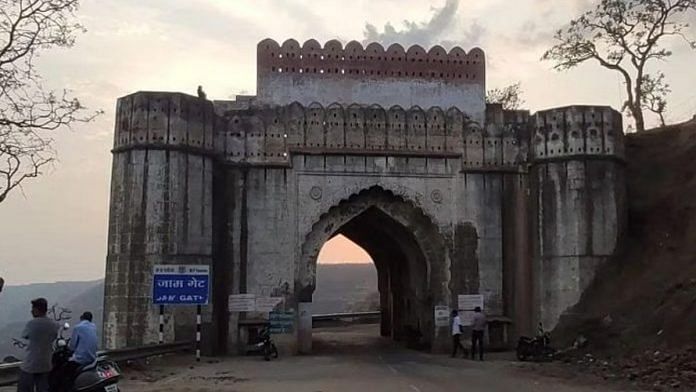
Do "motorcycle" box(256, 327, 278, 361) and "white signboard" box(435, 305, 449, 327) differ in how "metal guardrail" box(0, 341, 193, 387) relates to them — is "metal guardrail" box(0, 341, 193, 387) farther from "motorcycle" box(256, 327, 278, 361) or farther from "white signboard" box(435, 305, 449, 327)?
"white signboard" box(435, 305, 449, 327)

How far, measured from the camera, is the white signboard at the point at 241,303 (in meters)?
18.7

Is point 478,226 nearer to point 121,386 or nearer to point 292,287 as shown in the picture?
point 292,287

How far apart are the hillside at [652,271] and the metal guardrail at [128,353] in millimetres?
9001


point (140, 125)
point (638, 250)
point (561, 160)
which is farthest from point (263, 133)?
point (638, 250)

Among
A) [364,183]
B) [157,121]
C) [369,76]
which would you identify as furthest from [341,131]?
[157,121]

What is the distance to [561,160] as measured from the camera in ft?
63.8

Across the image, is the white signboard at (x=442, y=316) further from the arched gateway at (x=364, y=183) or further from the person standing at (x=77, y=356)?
the person standing at (x=77, y=356)

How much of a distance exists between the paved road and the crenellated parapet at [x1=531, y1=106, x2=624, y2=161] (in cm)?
558

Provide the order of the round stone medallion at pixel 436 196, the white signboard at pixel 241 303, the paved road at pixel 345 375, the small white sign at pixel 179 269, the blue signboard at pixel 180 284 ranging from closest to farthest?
1. the paved road at pixel 345 375
2. the blue signboard at pixel 180 284
3. the small white sign at pixel 179 269
4. the white signboard at pixel 241 303
5. the round stone medallion at pixel 436 196

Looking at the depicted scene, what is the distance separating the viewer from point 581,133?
→ 1933 centimetres

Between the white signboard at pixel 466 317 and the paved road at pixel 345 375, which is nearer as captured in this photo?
the paved road at pixel 345 375

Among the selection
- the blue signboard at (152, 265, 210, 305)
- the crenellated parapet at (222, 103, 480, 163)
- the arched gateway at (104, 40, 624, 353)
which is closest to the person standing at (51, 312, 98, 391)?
the blue signboard at (152, 265, 210, 305)

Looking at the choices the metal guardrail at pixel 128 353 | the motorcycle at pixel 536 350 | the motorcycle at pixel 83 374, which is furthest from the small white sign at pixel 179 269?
the motorcycle at pixel 83 374

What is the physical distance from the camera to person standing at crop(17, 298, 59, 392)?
8.11 metres
